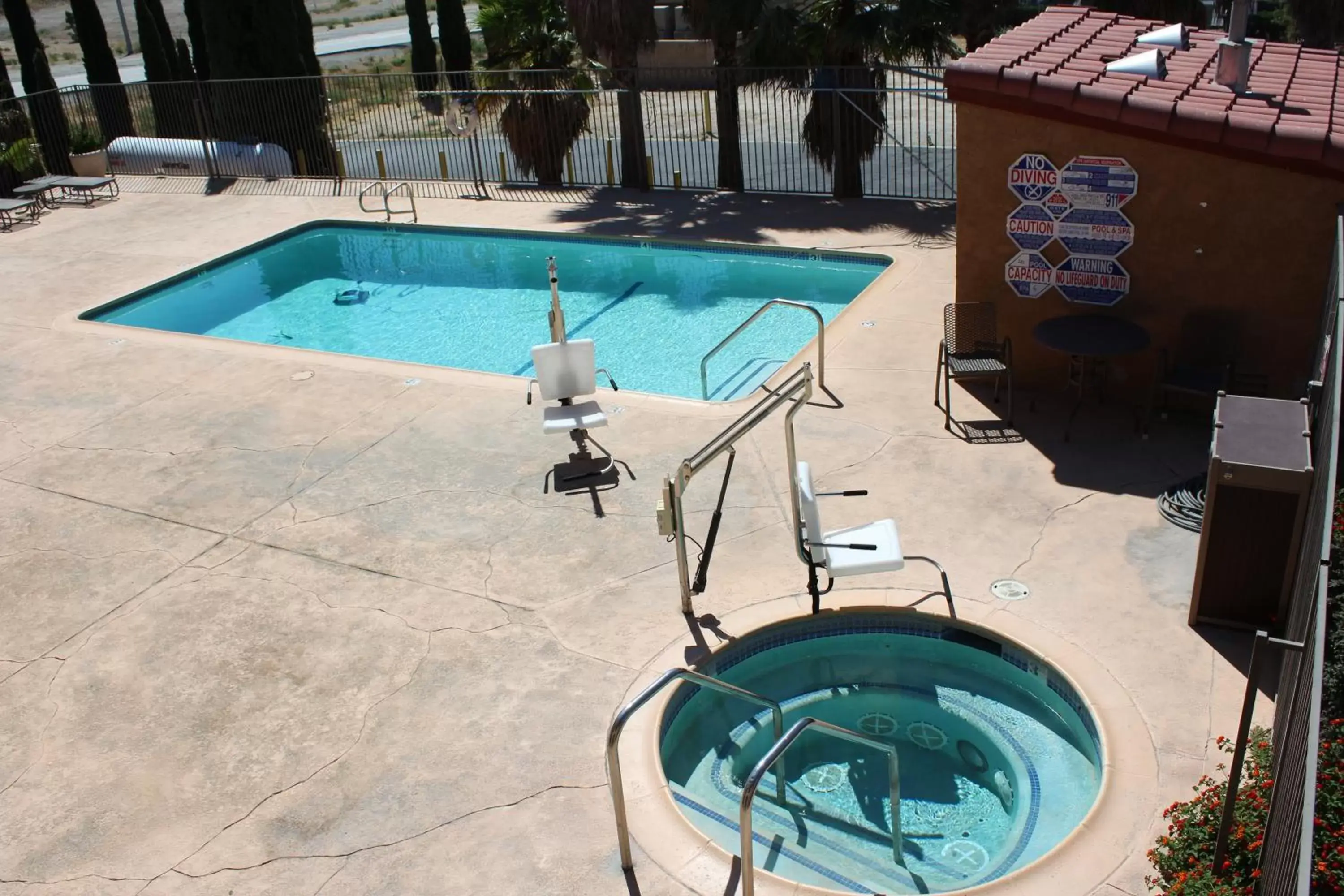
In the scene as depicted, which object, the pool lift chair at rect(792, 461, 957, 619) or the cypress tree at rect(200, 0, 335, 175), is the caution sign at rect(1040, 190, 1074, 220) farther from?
the cypress tree at rect(200, 0, 335, 175)

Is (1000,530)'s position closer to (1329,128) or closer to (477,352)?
(1329,128)

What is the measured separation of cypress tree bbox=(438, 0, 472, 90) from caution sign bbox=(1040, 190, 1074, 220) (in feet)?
91.4

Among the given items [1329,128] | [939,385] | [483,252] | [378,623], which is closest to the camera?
[378,623]

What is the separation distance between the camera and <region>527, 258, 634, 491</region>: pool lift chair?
402 inches

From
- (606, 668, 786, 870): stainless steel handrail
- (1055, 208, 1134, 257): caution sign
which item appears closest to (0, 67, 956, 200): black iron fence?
(1055, 208, 1134, 257): caution sign

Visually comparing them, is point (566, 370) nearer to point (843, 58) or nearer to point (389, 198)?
point (843, 58)

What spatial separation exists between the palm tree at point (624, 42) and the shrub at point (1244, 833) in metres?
15.0

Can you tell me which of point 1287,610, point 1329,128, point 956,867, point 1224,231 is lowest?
point 956,867

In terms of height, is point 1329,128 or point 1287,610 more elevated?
point 1329,128

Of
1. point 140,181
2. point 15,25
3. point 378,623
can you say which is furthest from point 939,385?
point 15,25

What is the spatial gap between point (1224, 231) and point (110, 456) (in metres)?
10.3

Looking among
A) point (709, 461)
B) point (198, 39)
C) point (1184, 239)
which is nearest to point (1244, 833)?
point (709, 461)

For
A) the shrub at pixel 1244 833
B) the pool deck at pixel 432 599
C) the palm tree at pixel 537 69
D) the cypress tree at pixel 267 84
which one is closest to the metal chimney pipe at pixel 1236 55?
the pool deck at pixel 432 599

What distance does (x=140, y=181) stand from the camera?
77.5ft
